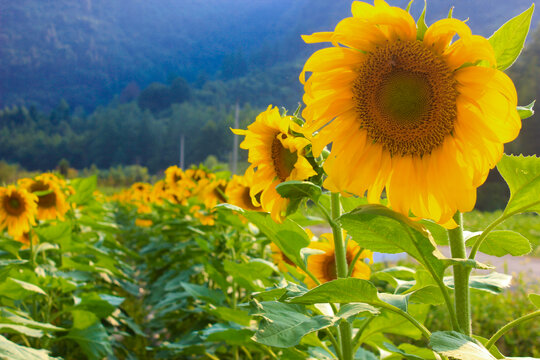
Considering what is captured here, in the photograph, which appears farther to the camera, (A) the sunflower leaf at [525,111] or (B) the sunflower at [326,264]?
(B) the sunflower at [326,264]

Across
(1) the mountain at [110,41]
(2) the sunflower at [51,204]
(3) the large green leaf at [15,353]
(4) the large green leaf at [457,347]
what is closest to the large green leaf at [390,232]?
(4) the large green leaf at [457,347]

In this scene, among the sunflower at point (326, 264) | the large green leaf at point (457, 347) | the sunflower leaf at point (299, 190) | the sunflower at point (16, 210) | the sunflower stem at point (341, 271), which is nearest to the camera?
the large green leaf at point (457, 347)

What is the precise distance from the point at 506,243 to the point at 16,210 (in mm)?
2204

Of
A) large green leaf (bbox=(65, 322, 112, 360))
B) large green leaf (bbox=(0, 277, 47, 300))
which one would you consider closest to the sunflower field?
large green leaf (bbox=(0, 277, 47, 300))

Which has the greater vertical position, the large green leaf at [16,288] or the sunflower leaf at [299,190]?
the sunflower leaf at [299,190]

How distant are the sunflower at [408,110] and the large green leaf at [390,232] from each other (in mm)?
30

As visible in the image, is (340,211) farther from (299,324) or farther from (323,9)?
(323,9)

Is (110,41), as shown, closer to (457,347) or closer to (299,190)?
(299,190)

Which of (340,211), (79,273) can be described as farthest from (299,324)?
Result: (79,273)

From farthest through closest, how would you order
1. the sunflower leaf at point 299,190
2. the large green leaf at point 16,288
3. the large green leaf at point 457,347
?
1. the large green leaf at point 16,288
2. the sunflower leaf at point 299,190
3. the large green leaf at point 457,347

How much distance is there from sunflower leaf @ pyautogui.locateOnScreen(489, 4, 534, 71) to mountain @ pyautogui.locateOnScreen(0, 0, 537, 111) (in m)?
63.6

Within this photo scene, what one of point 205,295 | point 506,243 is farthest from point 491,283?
point 205,295

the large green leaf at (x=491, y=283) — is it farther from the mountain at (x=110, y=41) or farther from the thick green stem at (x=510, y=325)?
the mountain at (x=110, y=41)

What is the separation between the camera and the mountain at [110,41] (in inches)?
3059
